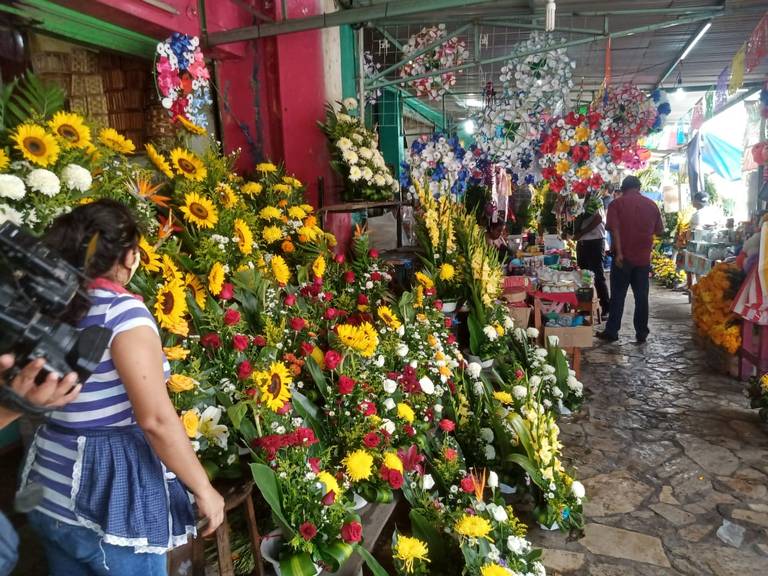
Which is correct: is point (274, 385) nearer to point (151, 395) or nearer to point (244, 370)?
point (244, 370)

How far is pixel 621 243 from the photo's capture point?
5.87 meters

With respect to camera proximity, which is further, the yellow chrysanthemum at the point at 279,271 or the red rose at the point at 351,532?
the yellow chrysanthemum at the point at 279,271

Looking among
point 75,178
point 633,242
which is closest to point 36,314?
point 75,178

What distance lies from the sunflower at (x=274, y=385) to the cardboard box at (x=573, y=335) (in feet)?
10.3

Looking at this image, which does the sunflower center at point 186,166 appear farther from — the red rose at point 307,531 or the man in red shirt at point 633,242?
the man in red shirt at point 633,242

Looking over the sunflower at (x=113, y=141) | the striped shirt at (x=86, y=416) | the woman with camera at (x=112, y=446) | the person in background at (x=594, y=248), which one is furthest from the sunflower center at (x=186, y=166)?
the person in background at (x=594, y=248)

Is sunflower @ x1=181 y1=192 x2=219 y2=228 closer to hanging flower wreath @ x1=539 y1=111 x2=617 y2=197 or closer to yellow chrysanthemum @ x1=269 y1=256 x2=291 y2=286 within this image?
yellow chrysanthemum @ x1=269 y1=256 x2=291 y2=286

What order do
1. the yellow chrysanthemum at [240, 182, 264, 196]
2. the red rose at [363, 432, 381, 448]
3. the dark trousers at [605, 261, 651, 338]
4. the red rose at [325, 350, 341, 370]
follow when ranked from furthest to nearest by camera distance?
the dark trousers at [605, 261, 651, 338], the yellow chrysanthemum at [240, 182, 264, 196], the red rose at [325, 350, 341, 370], the red rose at [363, 432, 381, 448]

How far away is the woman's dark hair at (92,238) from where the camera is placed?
1247 mm

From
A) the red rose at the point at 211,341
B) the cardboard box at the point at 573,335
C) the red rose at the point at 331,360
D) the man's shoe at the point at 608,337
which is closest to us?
the red rose at the point at 211,341

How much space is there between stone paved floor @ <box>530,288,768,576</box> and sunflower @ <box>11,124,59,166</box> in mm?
2691

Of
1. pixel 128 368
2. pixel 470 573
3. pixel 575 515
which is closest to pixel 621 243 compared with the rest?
pixel 575 515

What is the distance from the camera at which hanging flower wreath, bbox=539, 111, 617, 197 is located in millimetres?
4633

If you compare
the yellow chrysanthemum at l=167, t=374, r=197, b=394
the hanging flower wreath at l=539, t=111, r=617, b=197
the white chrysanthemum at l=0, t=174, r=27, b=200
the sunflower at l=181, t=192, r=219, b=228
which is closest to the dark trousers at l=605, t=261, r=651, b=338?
the hanging flower wreath at l=539, t=111, r=617, b=197
